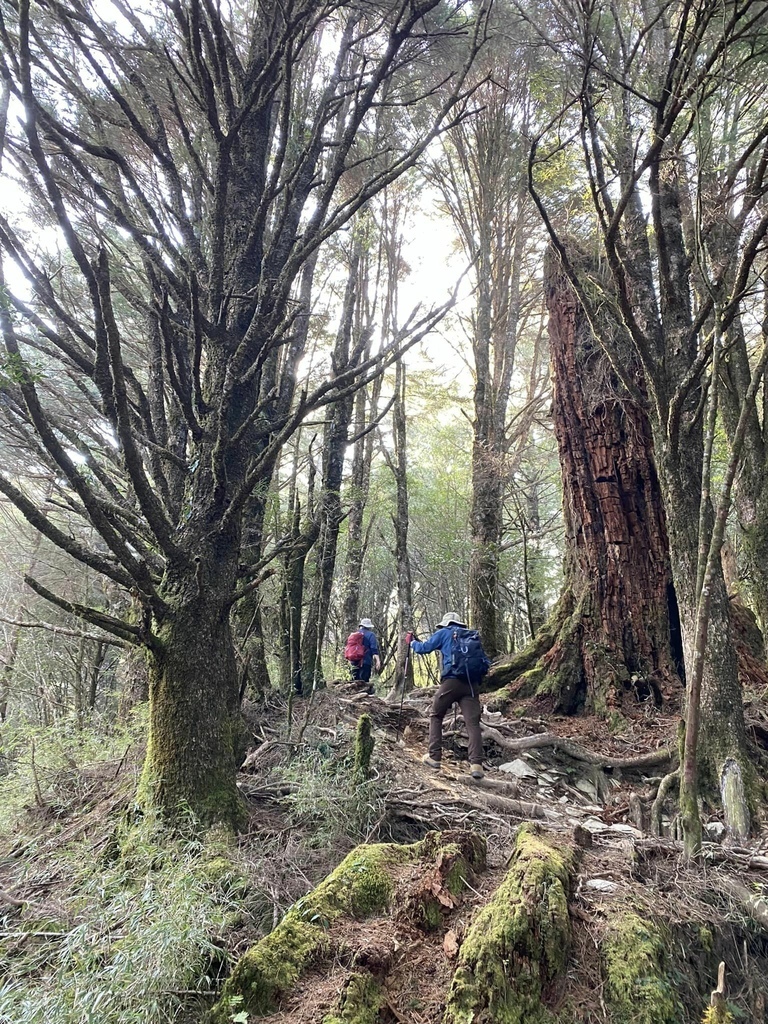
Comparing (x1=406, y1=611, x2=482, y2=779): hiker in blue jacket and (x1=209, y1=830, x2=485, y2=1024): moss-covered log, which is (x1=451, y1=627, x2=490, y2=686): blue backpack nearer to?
(x1=406, y1=611, x2=482, y2=779): hiker in blue jacket

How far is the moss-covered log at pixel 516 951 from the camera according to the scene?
1.78 metres

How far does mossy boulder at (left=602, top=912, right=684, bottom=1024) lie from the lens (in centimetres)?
200

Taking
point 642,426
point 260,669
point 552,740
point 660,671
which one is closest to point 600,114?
point 642,426

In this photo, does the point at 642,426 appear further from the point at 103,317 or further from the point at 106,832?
the point at 106,832

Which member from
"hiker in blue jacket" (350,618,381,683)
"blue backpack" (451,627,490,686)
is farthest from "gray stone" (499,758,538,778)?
"hiker in blue jacket" (350,618,381,683)

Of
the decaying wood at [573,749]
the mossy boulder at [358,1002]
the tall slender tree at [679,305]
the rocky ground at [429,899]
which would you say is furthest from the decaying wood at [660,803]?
the mossy boulder at [358,1002]

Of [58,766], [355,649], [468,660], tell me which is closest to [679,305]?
[468,660]

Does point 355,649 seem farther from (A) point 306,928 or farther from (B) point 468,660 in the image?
(A) point 306,928

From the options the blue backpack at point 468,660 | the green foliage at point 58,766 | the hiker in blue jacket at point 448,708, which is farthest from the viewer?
the blue backpack at point 468,660

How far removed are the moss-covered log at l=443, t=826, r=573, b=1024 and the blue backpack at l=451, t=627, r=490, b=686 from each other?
3.08m

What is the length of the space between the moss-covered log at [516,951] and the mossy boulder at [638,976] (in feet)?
0.62

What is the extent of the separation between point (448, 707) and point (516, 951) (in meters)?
3.57

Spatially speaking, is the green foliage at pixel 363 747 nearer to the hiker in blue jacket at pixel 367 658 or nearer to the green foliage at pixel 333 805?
the green foliage at pixel 333 805

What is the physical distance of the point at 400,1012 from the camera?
1785 mm
